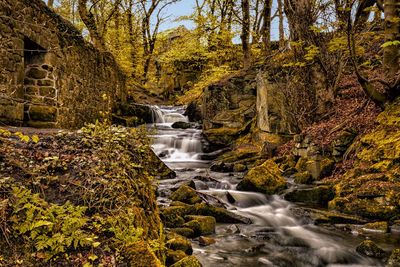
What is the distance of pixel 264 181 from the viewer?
8.29 m

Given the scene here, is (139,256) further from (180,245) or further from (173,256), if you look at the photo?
(180,245)

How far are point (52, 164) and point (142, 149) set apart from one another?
1.04m

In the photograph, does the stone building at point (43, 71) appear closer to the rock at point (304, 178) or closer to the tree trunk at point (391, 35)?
the rock at point (304, 178)

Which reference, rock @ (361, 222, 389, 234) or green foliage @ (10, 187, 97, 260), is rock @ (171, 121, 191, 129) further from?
green foliage @ (10, 187, 97, 260)

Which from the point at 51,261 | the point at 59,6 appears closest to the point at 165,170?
the point at 51,261

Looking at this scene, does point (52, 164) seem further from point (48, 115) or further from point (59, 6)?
point (59, 6)

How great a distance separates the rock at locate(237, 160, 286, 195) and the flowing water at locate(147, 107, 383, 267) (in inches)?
9.5

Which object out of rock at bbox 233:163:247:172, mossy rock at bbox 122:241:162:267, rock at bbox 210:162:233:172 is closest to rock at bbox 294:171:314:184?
rock at bbox 233:163:247:172

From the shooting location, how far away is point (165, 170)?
9570mm

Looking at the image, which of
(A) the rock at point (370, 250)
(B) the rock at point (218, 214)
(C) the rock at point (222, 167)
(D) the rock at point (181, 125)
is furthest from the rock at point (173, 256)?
(D) the rock at point (181, 125)

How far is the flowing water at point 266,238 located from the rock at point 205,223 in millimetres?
132

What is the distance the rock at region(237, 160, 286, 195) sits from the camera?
26.7 feet

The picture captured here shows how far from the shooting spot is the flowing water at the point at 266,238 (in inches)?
188

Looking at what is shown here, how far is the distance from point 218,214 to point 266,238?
99 centimetres
